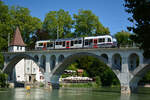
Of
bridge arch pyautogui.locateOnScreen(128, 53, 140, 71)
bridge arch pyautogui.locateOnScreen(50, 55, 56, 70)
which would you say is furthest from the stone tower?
bridge arch pyautogui.locateOnScreen(128, 53, 140, 71)

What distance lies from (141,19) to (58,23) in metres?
65.4

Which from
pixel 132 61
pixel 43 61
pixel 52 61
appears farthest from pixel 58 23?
pixel 132 61

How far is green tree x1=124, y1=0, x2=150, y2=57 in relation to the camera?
21.1 metres

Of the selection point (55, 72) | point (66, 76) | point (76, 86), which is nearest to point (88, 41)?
point (55, 72)

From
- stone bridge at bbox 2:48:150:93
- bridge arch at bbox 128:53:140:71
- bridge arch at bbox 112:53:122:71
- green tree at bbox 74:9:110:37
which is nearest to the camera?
stone bridge at bbox 2:48:150:93

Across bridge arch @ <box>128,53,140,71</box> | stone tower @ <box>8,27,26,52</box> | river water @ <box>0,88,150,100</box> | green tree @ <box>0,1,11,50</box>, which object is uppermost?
green tree @ <box>0,1,11,50</box>

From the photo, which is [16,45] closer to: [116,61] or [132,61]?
[116,61]

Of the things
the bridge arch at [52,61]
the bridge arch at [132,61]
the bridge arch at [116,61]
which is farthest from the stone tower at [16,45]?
the bridge arch at [132,61]

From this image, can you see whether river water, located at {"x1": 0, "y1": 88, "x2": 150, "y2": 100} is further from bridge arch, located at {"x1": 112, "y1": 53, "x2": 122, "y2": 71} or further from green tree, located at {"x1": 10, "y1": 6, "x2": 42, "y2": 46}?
green tree, located at {"x1": 10, "y1": 6, "x2": 42, "y2": 46}

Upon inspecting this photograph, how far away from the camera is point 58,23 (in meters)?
86.4

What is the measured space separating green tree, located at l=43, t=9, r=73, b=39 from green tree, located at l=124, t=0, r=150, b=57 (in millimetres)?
63852

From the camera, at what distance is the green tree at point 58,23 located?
86.6 metres

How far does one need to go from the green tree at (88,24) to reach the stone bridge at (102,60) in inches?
948

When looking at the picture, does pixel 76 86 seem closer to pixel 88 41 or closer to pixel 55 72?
pixel 55 72
